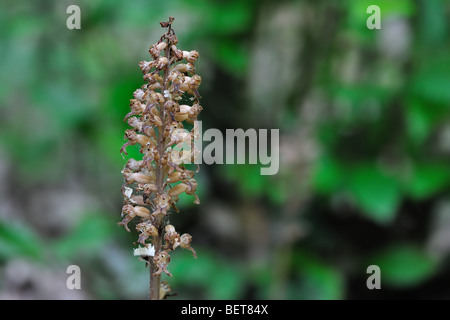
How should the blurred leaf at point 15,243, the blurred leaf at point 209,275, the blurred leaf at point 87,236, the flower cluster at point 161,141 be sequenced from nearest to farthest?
the flower cluster at point 161,141 < the blurred leaf at point 15,243 < the blurred leaf at point 87,236 < the blurred leaf at point 209,275

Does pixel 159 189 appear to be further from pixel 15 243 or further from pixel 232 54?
pixel 232 54

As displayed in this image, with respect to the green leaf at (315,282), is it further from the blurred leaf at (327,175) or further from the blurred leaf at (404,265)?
the blurred leaf at (327,175)

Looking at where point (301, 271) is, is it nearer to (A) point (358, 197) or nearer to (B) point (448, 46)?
(A) point (358, 197)

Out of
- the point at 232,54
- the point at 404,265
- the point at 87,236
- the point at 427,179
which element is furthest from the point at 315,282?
the point at 232,54

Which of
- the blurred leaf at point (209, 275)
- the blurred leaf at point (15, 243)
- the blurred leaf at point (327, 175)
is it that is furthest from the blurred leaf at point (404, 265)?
the blurred leaf at point (15, 243)

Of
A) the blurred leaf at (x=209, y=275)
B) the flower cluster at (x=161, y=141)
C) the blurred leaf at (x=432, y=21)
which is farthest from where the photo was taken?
the blurred leaf at (x=432, y=21)

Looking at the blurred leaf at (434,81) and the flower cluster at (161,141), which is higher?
the blurred leaf at (434,81)

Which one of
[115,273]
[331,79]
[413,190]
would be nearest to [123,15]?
[331,79]
